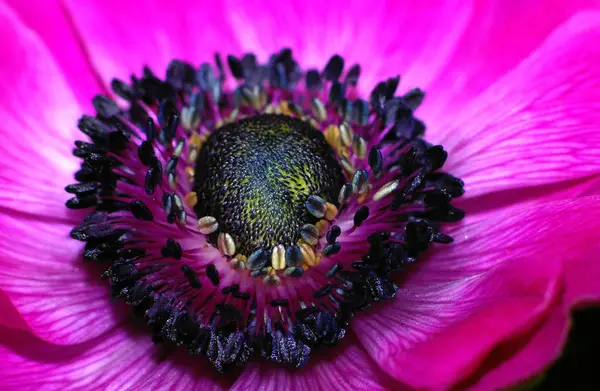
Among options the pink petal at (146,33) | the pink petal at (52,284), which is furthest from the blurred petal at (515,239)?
the pink petal at (146,33)

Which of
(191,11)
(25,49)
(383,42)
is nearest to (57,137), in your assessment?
(25,49)

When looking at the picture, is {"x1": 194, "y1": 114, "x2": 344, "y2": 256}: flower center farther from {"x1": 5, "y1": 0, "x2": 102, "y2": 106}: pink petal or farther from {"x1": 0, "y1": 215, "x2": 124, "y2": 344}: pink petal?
{"x1": 5, "y1": 0, "x2": 102, "y2": 106}: pink petal

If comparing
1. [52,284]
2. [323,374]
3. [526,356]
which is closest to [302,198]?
[323,374]

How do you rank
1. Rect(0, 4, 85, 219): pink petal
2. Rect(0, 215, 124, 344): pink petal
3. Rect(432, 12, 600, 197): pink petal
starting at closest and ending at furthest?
Rect(0, 215, 124, 344): pink petal < Rect(432, 12, 600, 197): pink petal < Rect(0, 4, 85, 219): pink petal

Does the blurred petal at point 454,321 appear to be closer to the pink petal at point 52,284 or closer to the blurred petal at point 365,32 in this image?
Answer: the pink petal at point 52,284

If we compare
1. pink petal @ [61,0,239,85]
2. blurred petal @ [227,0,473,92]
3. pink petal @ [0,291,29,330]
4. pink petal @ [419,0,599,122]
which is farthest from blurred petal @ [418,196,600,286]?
pink petal @ [61,0,239,85]

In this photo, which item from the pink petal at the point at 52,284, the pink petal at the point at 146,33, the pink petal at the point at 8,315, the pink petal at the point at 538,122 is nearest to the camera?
the pink petal at the point at 8,315

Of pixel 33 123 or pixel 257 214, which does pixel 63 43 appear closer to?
pixel 33 123
